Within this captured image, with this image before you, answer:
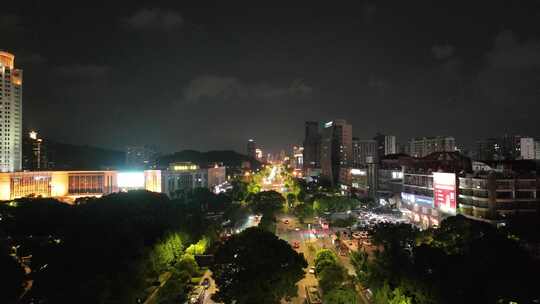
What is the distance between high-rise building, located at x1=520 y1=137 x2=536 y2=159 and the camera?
278ft

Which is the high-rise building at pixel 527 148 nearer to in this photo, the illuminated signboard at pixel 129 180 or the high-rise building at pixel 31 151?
the illuminated signboard at pixel 129 180

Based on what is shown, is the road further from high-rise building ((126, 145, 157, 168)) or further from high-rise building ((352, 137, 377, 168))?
high-rise building ((126, 145, 157, 168))

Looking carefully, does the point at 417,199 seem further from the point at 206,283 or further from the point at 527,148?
the point at 527,148

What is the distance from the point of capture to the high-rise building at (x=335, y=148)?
98688 millimetres

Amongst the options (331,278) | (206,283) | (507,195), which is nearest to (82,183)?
(206,283)

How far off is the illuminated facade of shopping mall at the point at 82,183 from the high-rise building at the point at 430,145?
67.0 m

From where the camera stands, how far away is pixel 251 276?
17.2m

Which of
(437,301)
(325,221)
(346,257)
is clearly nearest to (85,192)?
(325,221)

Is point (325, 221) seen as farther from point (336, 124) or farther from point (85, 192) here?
point (336, 124)

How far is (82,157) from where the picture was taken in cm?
12075

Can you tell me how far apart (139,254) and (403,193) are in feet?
122

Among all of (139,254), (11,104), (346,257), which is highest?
(11,104)

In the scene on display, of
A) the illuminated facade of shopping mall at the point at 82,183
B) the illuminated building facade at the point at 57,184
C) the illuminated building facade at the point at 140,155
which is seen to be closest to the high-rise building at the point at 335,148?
the illuminated facade of shopping mall at the point at 82,183

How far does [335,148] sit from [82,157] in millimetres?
84408
